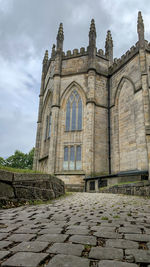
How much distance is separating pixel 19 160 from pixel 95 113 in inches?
974

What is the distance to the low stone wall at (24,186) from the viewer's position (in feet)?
15.0

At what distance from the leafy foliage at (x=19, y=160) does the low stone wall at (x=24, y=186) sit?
110ft

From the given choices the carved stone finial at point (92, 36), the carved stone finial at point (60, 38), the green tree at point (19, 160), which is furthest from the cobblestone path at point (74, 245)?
the green tree at point (19, 160)

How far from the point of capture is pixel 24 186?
5.21 m

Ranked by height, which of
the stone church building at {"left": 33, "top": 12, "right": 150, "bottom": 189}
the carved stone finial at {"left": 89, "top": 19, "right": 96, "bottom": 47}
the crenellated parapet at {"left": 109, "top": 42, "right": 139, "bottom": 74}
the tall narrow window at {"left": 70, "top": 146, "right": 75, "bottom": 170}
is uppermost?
the carved stone finial at {"left": 89, "top": 19, "right": 96, "bottom": 47}

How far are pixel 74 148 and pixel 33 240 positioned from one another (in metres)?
15.8

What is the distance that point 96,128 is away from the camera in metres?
18.3

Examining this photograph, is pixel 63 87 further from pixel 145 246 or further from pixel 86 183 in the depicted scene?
pixel 145 246

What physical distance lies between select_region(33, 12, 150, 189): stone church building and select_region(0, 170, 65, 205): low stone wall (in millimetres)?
9375

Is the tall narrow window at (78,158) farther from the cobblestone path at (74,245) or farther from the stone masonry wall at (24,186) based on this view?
the cobblestone path at (74,245)

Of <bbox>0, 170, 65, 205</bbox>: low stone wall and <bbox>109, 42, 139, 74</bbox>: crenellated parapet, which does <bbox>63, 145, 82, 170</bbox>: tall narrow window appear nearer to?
<bbox>109, 42, 139, 74</bbox>: crenellated parapet

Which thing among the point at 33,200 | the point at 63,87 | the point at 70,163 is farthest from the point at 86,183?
the point at 33,200

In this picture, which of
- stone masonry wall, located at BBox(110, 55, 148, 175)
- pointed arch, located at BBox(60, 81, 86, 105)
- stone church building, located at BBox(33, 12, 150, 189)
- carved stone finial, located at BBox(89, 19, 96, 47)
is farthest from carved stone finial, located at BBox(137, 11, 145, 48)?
pointed arch, located at BBox(60, 81, 86, 105)

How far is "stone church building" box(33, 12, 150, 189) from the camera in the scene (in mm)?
15711
